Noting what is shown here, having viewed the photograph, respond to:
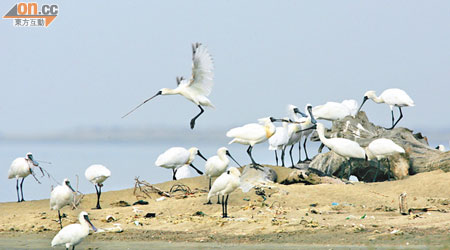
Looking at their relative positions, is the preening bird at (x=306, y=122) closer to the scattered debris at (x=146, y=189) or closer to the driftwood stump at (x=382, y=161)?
the driftwood stump at (x=382, y=161)

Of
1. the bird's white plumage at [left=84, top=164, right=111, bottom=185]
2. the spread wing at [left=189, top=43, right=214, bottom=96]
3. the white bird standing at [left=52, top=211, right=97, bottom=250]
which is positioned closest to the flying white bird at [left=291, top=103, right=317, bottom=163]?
the spread wing at [left=189, top=43, right=214, bottom=96]

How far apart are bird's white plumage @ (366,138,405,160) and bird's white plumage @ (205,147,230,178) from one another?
145 inches

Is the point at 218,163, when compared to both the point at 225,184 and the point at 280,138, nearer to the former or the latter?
the point at 225,184

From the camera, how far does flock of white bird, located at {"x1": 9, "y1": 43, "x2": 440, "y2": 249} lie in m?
13.2

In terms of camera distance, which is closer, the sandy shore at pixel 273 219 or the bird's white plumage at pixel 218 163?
the sandy shore at pixel 273 219

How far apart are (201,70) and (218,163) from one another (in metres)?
2.42

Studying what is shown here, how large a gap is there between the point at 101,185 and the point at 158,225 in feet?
10.5

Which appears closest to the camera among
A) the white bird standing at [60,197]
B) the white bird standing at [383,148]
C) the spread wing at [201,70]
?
the white bird standing at [60,197]

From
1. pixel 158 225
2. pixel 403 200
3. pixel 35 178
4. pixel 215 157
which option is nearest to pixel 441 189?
pixel 403 200

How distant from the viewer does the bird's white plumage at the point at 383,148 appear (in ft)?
53.1

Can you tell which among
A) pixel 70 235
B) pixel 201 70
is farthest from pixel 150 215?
pixel 201 70

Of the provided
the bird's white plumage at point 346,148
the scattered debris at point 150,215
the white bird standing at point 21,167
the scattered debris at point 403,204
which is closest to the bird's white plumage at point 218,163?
the scattered debris at point 150,215

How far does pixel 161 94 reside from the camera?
59.7 ft

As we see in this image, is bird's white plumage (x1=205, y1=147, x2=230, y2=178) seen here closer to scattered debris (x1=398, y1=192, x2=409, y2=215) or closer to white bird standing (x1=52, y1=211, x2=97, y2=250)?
scattered debris (x1=398, y1=192, x2=409, y2=215)
